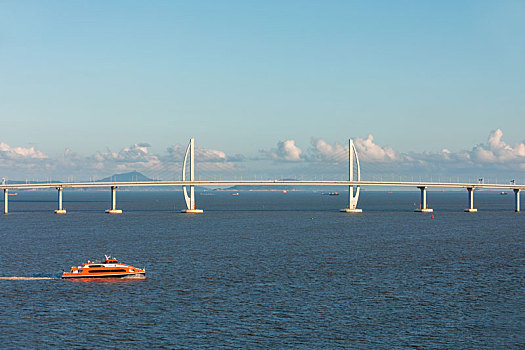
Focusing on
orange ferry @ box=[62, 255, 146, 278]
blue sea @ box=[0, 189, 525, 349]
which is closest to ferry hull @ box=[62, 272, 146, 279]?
orange ferry @ box=[62, 255, 146, 278]

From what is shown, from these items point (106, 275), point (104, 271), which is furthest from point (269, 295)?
point (104, 271)

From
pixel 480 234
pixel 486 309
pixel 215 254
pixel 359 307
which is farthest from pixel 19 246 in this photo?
pixel 480 234

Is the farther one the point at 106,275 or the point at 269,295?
the point at 106,275

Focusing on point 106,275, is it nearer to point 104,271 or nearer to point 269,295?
point 104,271

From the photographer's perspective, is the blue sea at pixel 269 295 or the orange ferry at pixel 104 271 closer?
the blue sea at pixel 269 295

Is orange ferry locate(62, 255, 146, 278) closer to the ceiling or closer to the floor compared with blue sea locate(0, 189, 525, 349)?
closer to the ceiling

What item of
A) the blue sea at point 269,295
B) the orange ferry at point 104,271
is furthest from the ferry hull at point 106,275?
the blue sea at point 269,295

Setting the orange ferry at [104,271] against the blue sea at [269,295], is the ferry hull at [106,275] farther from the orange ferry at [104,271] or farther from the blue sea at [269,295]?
the blue sea at [269,295]

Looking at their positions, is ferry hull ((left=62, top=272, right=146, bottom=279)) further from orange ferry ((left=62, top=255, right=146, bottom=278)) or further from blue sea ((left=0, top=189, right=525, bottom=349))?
blue sea ((left=0, top=189, right=525, bottom=349))
